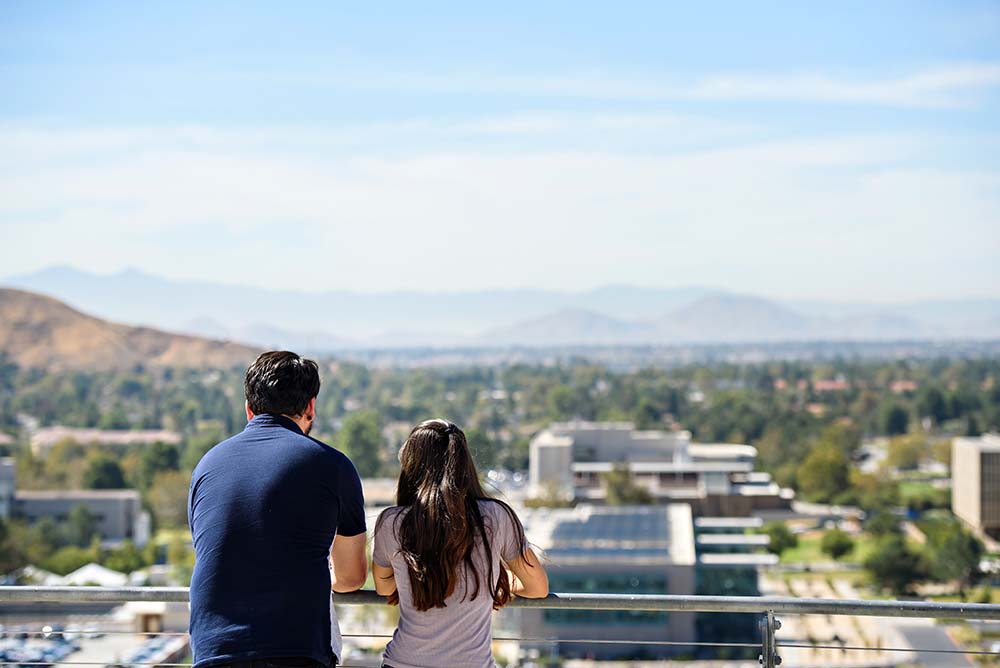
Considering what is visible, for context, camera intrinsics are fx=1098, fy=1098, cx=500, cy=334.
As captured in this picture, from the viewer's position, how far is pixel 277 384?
6.45ft

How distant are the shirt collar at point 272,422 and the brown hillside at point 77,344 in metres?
65.1

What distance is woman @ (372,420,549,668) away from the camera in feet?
6.37

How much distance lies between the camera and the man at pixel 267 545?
186cm

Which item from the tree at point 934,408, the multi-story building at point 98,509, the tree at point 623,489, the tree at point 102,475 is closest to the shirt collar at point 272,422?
the tree at point 623,489

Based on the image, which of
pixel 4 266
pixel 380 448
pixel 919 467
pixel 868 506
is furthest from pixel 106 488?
pixel 4 266

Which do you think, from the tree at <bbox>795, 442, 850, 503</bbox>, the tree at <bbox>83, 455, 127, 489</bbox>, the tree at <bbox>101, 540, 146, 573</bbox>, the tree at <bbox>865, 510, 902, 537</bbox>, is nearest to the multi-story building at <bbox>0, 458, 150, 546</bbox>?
the tree at <bbox>101, 540, 146, 573</bbox>

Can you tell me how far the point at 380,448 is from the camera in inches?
1628

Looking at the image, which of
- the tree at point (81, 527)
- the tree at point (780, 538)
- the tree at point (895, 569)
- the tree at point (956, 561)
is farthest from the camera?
the tree at point (81, 527)

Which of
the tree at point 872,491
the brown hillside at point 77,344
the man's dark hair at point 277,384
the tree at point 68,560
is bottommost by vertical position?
the tree at point 68,560

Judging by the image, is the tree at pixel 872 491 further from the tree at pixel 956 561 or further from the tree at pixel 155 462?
the tree at pixel 155 462

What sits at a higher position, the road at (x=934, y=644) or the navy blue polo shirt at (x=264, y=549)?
the navy blue polo shirt at (x=264, y=549)

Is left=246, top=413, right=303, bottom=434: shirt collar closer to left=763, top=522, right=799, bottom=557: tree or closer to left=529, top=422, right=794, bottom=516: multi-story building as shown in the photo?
left=763, top=522, right=799, bottom=557: tree

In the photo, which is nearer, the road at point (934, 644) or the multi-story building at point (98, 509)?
the road at point (934, 644)

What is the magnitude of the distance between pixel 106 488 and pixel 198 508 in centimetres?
3775
